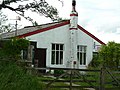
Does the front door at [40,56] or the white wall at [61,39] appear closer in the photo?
the white wall at [61,39]

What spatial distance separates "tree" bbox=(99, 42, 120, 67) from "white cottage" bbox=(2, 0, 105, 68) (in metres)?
6.51

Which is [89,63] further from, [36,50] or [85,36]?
[36,50]

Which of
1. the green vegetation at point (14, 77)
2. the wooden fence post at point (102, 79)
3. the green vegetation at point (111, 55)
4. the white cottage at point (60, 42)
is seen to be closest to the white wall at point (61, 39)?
the white cottage at point (60, 42)

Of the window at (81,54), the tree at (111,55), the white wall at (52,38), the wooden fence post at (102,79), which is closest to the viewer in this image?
the wooden fence post at (102,79)

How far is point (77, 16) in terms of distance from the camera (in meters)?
29.8

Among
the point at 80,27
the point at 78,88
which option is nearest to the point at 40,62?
the point at 80,27

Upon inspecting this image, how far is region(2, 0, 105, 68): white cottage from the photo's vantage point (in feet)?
95.2

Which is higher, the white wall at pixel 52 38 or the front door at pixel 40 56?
the white wall at pixel 52 38

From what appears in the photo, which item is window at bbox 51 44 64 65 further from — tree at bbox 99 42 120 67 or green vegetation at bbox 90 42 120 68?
tree at bbox 99 42 120 67

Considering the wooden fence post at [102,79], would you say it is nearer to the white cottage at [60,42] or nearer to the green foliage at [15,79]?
the green foliage at [15,79]

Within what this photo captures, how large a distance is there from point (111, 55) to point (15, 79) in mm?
14294

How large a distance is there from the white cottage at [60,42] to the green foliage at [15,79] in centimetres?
1811

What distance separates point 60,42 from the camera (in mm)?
30016

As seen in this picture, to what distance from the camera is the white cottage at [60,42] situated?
29.0 m
